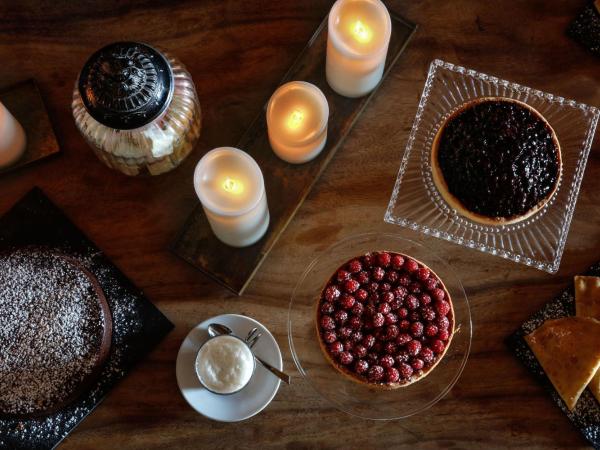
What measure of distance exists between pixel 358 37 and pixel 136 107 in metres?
0.41

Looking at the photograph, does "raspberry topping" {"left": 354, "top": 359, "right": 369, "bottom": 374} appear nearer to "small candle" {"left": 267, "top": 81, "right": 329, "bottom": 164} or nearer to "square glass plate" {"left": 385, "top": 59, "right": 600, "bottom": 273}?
"square glass plate" {"left": 385, "top": 59, "right": 600, "bottom": 273}

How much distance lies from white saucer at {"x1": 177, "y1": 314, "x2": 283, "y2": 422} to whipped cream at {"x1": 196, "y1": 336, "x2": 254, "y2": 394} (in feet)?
0.13

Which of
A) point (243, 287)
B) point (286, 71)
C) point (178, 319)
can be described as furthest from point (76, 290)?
point (286, 71)

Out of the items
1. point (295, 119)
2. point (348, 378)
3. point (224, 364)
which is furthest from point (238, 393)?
point (295, 119)

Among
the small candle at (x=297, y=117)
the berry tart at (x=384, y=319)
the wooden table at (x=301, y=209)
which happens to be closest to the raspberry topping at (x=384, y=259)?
the berry tart at (x=384, y=319)

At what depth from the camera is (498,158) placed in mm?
1249

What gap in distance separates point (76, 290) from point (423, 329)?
0.60m

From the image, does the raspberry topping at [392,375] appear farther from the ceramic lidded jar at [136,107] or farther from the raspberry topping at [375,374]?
the ceramic lidded jar at [136,107]

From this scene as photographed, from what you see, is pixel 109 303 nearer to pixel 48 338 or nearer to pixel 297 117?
pixel 48 338

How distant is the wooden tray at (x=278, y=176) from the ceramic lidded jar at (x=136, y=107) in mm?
127

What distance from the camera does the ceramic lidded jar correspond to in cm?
111

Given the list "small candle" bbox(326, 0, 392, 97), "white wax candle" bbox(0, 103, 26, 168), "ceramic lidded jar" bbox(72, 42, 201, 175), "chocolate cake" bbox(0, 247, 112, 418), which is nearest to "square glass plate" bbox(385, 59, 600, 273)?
"small candle" bbox(326, 0, 392, 97)

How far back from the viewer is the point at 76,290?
49.3 inches

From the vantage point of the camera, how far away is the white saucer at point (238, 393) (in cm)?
126
